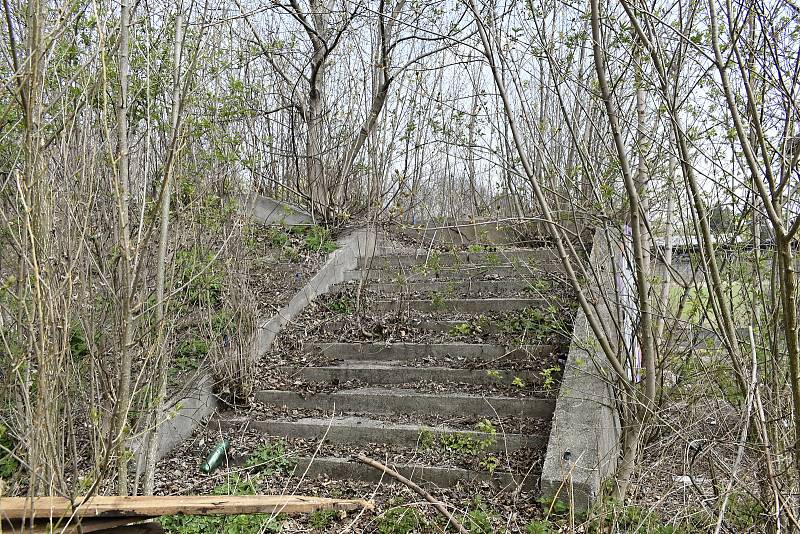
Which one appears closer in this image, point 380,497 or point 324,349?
point 380,497

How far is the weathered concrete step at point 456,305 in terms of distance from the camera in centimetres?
586

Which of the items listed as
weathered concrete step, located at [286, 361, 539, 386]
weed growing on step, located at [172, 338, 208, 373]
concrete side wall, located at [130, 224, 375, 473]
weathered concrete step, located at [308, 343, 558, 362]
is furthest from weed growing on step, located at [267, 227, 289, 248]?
weed growing on step, located at [172, 338, 208, 373]

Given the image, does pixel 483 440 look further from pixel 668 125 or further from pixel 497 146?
pixel 497 146

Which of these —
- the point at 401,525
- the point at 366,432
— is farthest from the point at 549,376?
the point at 401,525

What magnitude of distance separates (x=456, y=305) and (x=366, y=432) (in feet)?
6.03

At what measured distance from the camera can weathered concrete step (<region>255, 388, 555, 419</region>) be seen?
467 centimetres

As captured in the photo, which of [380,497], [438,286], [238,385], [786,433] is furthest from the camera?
[438,286]

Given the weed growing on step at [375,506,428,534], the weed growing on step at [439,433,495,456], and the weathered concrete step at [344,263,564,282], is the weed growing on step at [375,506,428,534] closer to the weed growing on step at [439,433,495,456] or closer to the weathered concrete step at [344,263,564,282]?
the weed growing on step at [439,433,495,456]

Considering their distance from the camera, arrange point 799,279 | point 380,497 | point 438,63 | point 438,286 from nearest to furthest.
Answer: point 799,279 → point 380,497 → point 438,286 → point 438,63

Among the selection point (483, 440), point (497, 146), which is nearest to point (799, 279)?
point (483, 440)

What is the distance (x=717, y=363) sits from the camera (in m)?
3.74

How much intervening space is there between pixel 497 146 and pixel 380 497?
178 inches

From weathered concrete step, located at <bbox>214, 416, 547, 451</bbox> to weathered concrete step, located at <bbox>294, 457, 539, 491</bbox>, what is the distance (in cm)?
24

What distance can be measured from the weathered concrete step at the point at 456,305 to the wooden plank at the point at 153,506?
385cm
